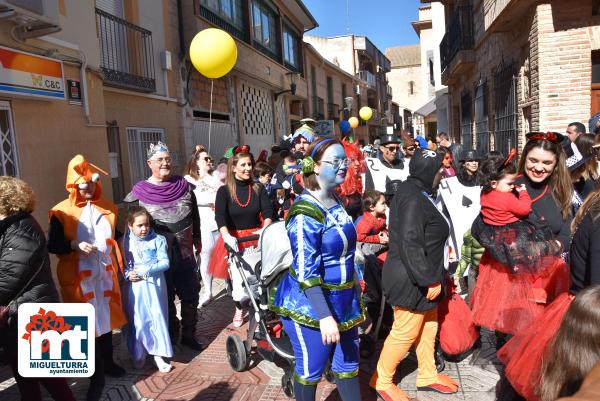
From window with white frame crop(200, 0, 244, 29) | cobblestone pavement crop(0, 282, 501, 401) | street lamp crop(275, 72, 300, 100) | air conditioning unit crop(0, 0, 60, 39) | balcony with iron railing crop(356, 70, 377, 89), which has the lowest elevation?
cobblestone pavement crop(0, 282, 501, 401)

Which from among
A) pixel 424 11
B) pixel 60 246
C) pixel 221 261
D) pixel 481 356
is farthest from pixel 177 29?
pixel 424 11

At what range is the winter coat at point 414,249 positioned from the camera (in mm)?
3166

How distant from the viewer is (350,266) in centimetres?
288

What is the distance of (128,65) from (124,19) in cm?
78

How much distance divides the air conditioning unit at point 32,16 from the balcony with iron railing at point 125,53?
7.76 feet

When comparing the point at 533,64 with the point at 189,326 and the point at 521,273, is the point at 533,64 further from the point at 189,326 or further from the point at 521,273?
the point at 189,326

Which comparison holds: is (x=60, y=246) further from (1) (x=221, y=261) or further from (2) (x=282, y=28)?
(2) (x=282, y=28)

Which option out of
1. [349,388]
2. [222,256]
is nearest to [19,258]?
[349,388]

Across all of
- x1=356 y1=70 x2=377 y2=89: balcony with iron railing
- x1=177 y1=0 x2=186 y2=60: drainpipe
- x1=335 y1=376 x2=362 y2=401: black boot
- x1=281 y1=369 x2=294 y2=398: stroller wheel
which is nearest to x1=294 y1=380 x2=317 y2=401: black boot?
x1=335 y1=376 x2=362 y2=401: black boot

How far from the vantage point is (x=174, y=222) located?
461 cm

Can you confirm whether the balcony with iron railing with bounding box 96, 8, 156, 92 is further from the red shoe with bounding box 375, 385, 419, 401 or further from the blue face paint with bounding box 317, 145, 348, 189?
the red shoe with bounding box 375, 385, 419, 401

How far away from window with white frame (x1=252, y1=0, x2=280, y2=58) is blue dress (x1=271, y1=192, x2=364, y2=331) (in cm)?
1330

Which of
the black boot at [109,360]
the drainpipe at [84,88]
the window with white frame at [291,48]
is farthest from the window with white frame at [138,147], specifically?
the window with white frame at [291,48]

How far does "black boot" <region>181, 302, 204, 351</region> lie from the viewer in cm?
468
